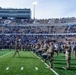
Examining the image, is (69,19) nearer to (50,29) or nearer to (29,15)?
(50,29)

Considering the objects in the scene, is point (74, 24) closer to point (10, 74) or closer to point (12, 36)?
point (12, 36)

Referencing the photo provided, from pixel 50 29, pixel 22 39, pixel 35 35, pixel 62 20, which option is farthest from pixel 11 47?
pixel 62 20

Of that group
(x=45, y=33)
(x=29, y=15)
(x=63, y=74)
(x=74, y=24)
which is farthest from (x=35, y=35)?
(x=63, y=74)

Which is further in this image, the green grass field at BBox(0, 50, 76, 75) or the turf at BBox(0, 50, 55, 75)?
the green grass field at BBox(0, 50, 76, 75)

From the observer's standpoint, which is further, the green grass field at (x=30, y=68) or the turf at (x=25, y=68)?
the green grass field at (x=30, y=68)

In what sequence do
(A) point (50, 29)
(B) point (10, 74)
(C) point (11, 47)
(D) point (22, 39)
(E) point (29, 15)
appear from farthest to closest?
(E) point (29, 15) < (A) point (50, 29) < (D) point (22, 39) < (C) point (11, 47) < (B) point (10, 74)

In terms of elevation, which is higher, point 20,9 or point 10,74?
point 20,9

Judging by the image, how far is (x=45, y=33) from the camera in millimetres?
73750

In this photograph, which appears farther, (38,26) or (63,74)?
(38,26)

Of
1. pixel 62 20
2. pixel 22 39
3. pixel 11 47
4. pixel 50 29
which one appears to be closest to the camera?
pixel 11 47

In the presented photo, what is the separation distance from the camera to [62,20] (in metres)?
86.6

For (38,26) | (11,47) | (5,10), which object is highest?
Answer: (5,10)

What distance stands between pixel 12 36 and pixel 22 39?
16.4 ft

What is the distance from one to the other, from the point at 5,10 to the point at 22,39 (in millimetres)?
41504
